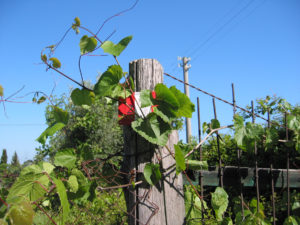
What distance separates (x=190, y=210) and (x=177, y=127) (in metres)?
0.43

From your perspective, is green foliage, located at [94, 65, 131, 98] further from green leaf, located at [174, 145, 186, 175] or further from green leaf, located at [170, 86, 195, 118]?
green leaf, located at [174, 145, 186, 175]

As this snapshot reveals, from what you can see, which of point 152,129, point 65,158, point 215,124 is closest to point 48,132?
point 65,158

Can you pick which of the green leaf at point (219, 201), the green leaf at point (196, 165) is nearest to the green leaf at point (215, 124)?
the green leaf at point (196, 165)

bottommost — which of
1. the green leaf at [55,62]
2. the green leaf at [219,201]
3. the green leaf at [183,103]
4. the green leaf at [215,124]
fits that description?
the green leaf at [219,201]

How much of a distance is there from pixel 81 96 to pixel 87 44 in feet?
0.73

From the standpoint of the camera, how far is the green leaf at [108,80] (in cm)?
95

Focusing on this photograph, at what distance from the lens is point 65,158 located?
1.11 m

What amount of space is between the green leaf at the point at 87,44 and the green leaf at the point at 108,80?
0.39 feet

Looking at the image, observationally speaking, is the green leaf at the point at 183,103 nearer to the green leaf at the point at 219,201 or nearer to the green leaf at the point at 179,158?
the green leaf at the point at 179,158

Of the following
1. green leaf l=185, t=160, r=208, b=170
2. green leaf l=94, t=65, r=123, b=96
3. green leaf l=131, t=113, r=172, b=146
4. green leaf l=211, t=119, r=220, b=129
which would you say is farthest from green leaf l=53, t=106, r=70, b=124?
green leaf l=211, t=119, r=220, b=129

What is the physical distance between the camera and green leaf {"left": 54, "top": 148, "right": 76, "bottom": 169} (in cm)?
109

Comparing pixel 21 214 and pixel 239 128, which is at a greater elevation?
pixel 239 128

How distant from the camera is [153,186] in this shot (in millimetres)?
1089

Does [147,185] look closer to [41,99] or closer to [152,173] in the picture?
[152,173]
